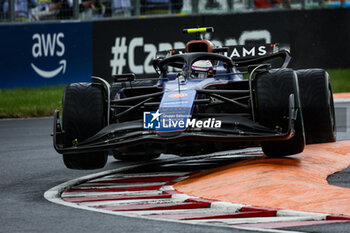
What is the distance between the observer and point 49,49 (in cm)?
1912

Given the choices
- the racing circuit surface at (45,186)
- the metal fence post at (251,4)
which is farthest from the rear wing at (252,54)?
the metal fence post at (251,4)

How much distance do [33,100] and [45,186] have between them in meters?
9.88

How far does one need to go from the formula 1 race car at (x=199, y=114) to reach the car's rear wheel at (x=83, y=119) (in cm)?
1

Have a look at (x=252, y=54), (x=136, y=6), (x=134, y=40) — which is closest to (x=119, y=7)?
(x=136, y=6)

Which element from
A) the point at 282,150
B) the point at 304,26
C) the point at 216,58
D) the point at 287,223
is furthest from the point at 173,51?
the point at 304,26

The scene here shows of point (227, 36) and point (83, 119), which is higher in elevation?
point (227, 36)

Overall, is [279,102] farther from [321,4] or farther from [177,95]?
[321,4]

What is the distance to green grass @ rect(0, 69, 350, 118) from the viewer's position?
1709cm

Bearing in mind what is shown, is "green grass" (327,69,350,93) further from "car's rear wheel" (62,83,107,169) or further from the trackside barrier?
"car's rear wheel" (62,83,107,169)

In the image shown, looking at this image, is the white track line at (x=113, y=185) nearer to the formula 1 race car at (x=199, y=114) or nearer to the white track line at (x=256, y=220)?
the formula 1 race car at (x=199, y=114)

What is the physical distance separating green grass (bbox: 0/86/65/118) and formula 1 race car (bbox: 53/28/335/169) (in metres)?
7.36

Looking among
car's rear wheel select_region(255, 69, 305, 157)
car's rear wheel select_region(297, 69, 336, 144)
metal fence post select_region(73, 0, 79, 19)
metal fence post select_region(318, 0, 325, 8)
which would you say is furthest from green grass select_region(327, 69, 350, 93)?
car's rear wheel select_region(255, 69, 305, 157)

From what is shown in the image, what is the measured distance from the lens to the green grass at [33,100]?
1709cm

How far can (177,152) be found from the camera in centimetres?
873
